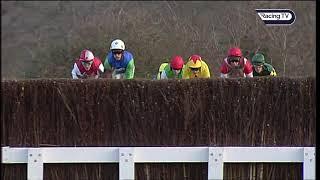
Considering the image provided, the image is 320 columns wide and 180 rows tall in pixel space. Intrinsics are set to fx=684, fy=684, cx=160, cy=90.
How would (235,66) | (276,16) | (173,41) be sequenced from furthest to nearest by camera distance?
(173,41) → (235,66) → (276,16)

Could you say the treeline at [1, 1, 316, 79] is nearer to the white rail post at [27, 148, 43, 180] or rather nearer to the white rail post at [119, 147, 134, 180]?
the white rail post at [27, 148, 43, 180]

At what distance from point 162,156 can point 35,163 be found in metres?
0.96

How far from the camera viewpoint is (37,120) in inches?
209

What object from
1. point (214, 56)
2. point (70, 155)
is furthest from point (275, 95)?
point (214, 56)

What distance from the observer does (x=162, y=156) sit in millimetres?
5164

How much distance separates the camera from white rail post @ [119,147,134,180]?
16.8ft

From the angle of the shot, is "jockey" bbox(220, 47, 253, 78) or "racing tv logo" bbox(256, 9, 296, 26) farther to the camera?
"jockey" bbox(220, 47, 253, 78)

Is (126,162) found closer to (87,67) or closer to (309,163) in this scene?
(309,163)

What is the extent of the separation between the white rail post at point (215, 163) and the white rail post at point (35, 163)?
1.27 m

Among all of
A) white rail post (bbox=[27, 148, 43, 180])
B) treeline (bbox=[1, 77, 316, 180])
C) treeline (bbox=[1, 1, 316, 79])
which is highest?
treeline (bbox=[1, 1, 316, 79])

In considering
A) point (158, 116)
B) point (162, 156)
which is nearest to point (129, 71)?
point (158, 116)

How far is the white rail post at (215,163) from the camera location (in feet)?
16.8

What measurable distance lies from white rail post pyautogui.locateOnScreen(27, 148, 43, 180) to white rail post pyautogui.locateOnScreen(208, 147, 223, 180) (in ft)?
4.17

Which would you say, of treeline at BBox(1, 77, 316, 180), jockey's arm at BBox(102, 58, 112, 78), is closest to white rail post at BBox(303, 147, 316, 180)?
treeline at BBox(1, 77, 316, 180)
